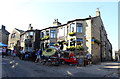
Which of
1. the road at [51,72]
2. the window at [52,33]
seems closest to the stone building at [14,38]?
the window at [52,33]

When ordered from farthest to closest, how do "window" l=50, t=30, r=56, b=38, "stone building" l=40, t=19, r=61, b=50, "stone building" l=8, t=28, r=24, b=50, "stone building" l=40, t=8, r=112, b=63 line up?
"stone building" l=8, t=28, r=24, b=50
"window" l=50, t=30, r=56, b=38
"stone building" l=40, t=19, r=61, b=50
"stone building" l=40, t=8, r=112, b=63

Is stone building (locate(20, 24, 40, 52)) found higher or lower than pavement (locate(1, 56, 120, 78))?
higher

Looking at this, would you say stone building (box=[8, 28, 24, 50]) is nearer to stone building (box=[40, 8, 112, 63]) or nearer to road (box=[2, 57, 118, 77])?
stone building (box=[40, 8, 112, 63])

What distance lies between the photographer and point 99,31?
32.7m

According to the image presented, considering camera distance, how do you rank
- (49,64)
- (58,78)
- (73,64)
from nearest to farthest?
(58,78), (49,64), (73,64)

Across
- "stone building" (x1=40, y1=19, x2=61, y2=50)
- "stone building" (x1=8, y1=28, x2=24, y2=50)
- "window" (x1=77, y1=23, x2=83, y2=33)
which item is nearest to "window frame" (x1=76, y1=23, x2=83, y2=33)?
"window" (x1=77, y1=23, x2=83, y2=33)

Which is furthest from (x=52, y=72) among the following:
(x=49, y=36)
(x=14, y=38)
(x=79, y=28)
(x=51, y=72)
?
(x=14, y=38)

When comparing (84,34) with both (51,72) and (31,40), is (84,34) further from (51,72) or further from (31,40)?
(51,72)

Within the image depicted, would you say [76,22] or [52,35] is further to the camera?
[52,35]

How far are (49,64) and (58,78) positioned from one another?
6988 millimetres

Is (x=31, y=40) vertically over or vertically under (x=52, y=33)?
under

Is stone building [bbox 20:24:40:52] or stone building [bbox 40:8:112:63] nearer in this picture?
stone building [bbox 40:8:112:63]

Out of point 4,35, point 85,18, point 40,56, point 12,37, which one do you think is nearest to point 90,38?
point 85,18

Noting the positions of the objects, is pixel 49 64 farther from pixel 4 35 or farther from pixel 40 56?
pixel 4 35
